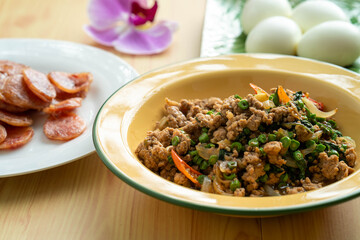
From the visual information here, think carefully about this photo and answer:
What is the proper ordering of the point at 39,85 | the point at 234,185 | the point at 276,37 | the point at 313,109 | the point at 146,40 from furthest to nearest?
the point at 146,40
the point at 276,37
the point at 39,85
the point at 313,109
the point at 234,185

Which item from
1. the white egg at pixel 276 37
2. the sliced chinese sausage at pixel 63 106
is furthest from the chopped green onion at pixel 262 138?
the white egg at pixel 276 37

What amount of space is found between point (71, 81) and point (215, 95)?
794 millimetres

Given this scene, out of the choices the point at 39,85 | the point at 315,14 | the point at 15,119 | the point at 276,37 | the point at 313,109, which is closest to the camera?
the point at 313,109

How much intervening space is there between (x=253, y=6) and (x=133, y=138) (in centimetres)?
145

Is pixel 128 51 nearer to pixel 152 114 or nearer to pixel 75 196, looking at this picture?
pixel 152 114

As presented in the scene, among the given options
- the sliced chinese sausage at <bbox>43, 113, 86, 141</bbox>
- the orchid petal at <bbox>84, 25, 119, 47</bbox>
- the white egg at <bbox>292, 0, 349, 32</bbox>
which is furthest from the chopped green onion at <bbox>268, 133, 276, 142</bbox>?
the orchid petal at <bbox>84, 25, 119, 47</bbox>

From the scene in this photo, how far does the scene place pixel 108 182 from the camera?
1.69 metres

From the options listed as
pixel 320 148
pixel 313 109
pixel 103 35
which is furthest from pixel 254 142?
pixel 103 35

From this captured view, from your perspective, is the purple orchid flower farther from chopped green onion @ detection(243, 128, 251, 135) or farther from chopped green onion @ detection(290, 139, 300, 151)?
chopped green onion @ detection(290, 139, 300, 151)

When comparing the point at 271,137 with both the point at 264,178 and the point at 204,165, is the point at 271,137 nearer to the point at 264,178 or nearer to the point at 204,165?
the point at 264,178

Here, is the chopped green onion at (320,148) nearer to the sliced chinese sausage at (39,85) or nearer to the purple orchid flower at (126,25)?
the sliced chinese sausage at (39,85)

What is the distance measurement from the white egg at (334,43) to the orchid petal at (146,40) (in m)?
0.96

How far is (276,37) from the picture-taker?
235 cm

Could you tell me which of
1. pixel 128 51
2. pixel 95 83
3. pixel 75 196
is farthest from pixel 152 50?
pixel 75 196
